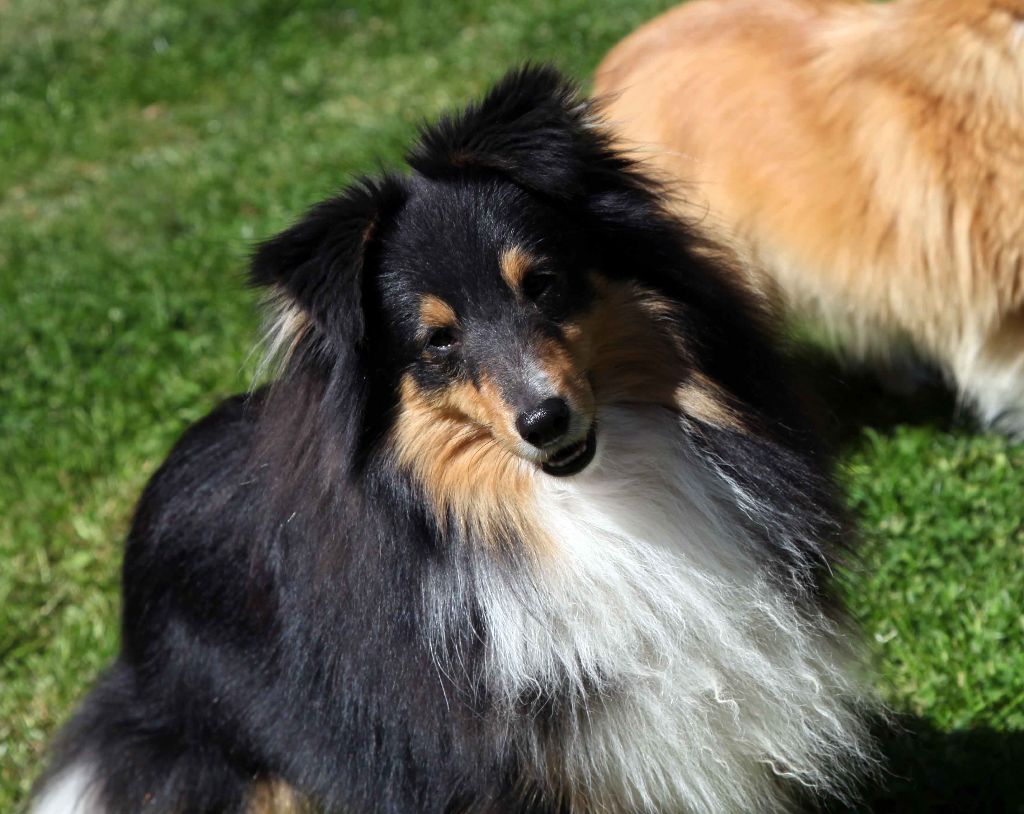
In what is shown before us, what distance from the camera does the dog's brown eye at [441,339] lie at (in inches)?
103

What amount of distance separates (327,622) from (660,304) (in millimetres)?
1107

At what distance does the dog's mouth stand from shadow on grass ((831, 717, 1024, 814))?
1.45m

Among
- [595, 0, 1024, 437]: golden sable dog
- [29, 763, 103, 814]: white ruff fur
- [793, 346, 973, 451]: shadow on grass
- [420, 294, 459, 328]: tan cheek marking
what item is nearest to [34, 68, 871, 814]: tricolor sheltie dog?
[420, 294, 459, 328]: tan cheek marking

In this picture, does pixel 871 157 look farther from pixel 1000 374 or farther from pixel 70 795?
pixel 70 795

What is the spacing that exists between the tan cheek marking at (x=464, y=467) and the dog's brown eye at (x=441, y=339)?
10 cm

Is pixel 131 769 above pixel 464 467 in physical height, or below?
below

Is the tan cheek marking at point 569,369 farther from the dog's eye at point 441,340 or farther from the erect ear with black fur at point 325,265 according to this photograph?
the erect ear with black fur at point 325,265

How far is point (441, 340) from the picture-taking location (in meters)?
2.62

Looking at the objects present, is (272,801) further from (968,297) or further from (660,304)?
(968,297)

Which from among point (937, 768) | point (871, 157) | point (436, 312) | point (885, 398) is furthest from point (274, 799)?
point (885, 398)

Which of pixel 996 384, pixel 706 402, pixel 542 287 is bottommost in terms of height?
pixel 996 384

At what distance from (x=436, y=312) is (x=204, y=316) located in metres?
3.91

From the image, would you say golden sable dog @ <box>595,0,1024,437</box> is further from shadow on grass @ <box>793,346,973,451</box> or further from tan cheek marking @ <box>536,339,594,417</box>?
tan cheek marking @ <box>536,339,594,417</box>

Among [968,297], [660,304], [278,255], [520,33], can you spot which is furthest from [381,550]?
[520,33]
